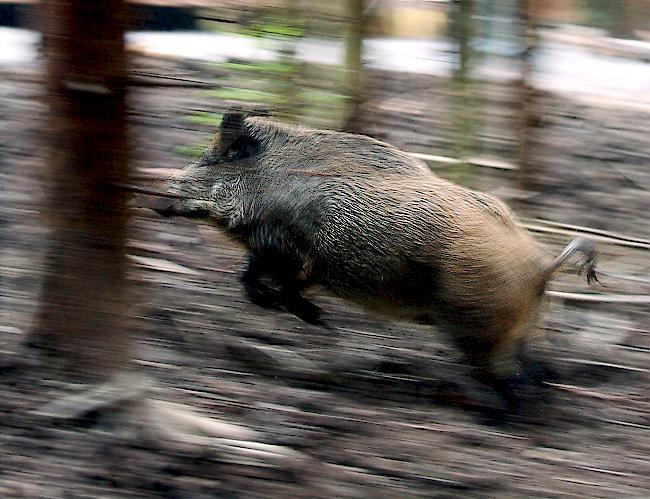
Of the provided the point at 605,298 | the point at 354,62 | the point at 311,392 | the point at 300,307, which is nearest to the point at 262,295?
the point at 300,307

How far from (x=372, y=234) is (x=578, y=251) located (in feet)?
3.01

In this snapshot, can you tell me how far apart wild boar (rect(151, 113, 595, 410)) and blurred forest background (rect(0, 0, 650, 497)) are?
0.84ft

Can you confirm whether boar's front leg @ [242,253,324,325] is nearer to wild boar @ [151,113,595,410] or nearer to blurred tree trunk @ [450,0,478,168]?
wild boar @ [151,113,595,410]

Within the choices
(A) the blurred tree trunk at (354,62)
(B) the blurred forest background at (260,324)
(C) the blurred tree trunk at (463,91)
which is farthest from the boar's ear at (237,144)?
(C) the blurred tree trunk at (463,91)

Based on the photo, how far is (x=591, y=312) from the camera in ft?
18.2

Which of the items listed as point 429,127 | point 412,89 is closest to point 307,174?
point 429,127

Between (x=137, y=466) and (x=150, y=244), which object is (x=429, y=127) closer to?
(x=150, y=244)

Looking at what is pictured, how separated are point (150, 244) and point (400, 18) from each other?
14.2 feet

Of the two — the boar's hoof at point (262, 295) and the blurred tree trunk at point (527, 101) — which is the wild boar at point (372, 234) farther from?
the blurred tree trunk at point (527, 101)

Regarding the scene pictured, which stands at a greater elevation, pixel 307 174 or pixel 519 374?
pixel 307 174

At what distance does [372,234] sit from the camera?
14.3 feet

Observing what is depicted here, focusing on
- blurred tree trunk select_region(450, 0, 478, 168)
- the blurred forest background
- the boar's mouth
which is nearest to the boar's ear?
the blurred forest background

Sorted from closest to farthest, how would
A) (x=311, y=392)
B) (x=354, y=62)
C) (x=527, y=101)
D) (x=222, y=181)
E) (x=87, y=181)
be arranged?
(x=87, y=181), (x=311, y=392), (x=222, y=181), (x=354, y=62), (x=527, y=101)

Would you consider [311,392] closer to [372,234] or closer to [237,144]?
[372,234]
